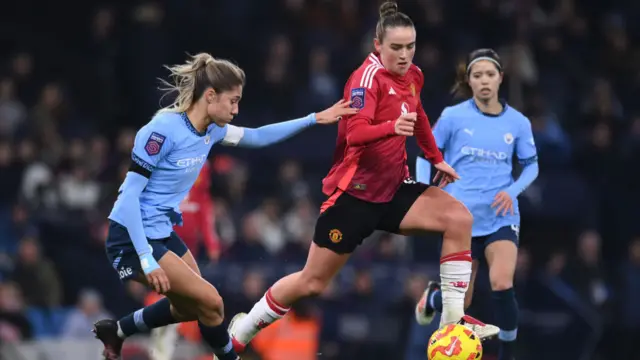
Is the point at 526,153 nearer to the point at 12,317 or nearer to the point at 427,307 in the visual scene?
the point at 427,307

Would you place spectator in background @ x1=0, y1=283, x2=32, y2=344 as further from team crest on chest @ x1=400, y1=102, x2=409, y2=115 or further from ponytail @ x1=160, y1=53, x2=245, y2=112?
team crest on chest @ x1=400, y1=102, x2=409, y2=115

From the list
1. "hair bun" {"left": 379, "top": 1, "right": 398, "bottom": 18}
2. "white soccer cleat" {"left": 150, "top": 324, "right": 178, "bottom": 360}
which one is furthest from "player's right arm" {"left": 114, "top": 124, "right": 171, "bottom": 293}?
"white soccer cleat" {"left": 150, "top": 324, "right": 178, "bottom": 360}

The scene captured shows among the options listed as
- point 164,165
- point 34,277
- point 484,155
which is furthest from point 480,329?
point 34,277

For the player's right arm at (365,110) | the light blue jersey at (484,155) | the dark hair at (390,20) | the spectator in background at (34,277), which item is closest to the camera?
the player's right arm at (365,110)

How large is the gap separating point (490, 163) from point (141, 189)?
2.84m

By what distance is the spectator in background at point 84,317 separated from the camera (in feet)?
44.9

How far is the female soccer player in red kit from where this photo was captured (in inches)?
316

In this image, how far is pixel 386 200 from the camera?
8203mm

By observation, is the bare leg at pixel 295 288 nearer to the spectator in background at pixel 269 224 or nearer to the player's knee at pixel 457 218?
the player's knee at pixel 457 218

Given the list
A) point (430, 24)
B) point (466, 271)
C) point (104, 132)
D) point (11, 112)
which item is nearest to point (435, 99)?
point (430, 24)

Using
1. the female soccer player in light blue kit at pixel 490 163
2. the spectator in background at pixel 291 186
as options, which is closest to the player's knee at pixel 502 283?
the female soccer player in light blue kit at pixel 490 163

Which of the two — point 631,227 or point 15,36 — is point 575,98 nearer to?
point 631,227

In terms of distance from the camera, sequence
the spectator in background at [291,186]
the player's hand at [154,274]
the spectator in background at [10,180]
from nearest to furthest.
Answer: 1. the player's hand at [154,274]
2. the spectator in background at [10,180]
3. the spectator in background at [291,186]

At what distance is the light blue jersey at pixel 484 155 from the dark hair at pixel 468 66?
0.69 feet
